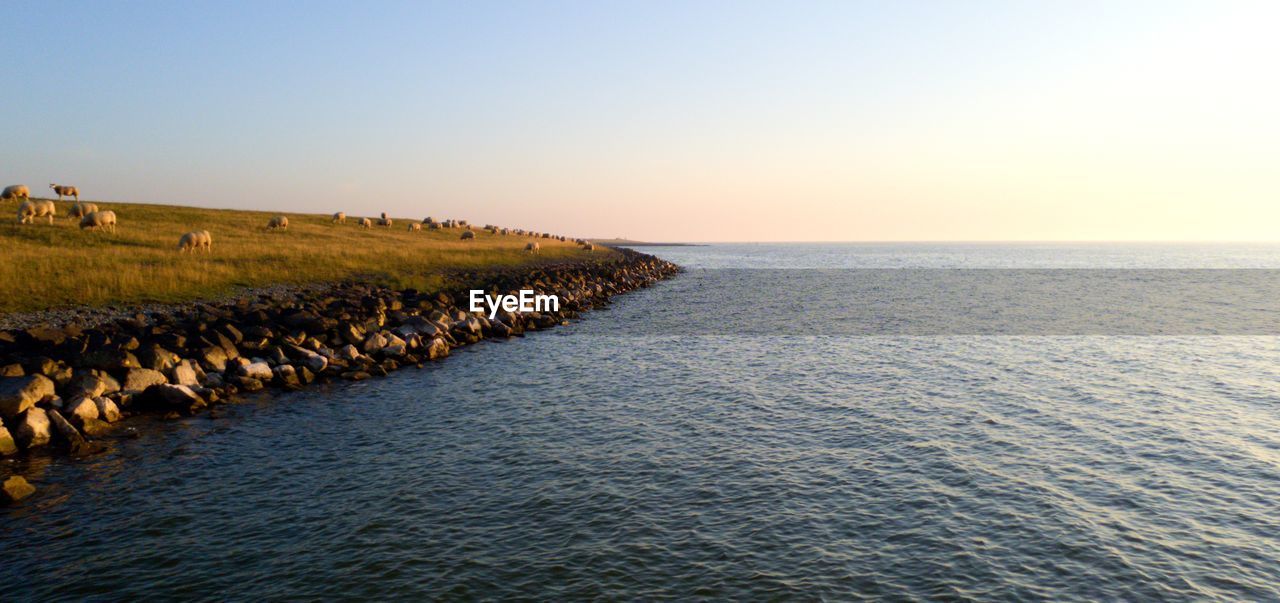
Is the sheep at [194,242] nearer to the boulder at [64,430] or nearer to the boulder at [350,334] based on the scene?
the boulder at [350,334]

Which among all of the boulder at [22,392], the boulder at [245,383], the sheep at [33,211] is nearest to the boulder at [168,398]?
the boulder at [22,392]

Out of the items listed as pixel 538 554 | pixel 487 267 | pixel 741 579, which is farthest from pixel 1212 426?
pixel 487 267

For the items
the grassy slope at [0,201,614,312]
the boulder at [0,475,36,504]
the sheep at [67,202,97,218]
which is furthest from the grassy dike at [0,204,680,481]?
the sheep at [67,202,97,218]

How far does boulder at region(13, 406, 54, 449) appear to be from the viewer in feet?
58.8

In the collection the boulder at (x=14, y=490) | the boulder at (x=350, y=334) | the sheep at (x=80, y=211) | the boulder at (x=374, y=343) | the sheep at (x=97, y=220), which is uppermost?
the sheep at (x=80, y=211)

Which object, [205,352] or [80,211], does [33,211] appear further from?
[205,352]

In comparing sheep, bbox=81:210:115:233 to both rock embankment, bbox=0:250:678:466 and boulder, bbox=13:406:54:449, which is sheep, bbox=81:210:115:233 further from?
boulder, bbox=13:406:54:449

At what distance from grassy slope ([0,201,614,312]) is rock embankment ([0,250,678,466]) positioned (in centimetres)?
354

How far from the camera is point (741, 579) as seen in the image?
11727 mm

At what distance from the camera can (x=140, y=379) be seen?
22203 mm

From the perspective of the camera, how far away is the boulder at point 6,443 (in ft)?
57.3

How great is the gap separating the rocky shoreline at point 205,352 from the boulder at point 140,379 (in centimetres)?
3

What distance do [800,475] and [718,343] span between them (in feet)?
76.3

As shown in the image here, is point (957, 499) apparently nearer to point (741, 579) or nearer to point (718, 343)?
point (741, 579)
